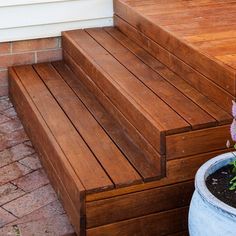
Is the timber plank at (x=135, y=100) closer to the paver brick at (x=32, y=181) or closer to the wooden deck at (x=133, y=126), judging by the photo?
the wooden deck at (x=133, y=126)

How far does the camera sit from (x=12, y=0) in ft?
12.6

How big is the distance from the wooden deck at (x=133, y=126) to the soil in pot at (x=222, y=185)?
8.5 inches

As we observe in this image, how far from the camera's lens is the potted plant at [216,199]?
7.00 feet

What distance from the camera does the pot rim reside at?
6.93 feet

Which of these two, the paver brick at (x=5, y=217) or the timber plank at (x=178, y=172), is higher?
the timber plank at (x=178, y=172)

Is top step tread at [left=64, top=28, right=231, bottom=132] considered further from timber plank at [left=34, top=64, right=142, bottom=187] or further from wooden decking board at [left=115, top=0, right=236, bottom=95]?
timber plank at [left=34, top=64, right=142, bottom=187]

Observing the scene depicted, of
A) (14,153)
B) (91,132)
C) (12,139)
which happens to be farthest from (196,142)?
(12,139)

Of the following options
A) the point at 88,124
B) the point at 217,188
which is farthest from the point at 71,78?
the point at 217,188

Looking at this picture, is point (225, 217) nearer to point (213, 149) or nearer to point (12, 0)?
point (213, 149)

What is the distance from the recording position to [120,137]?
2914 mm

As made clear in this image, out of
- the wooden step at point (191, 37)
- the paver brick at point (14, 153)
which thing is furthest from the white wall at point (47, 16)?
the paver brick at point (14, 153)

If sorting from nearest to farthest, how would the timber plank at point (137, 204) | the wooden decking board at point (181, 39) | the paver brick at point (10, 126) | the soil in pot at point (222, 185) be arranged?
the soil in pot at point (222, 185), the timber plank at point (137, 204), the wooden decking board at point (181, 39), the paver brick at point (10, 126)

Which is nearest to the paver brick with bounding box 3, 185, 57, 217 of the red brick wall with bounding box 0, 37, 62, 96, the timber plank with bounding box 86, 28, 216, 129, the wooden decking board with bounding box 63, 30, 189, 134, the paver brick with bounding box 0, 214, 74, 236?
the paver brick with bounding box 0, 214, 74, 236

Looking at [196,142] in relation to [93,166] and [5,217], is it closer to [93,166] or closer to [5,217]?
[93,166]
